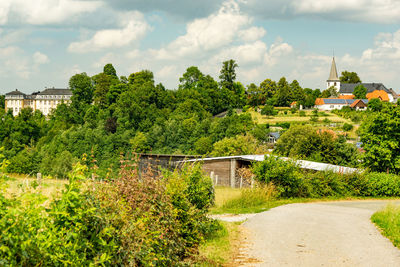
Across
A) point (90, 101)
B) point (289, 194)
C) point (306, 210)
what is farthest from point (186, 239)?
point (90, 101)

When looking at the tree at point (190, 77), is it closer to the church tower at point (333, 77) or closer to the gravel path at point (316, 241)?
the church tower at point (333, 77)

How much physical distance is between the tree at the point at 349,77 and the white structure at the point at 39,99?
106509 mm

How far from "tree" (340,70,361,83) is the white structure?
107m

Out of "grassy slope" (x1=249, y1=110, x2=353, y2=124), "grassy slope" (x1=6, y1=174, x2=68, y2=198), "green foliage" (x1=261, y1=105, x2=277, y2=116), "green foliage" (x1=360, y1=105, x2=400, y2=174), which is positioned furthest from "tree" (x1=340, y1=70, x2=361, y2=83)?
"grassy slope" (x1=6, y1=174, x2=68, y2=198)

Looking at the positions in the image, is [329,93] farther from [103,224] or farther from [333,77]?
[103,224]

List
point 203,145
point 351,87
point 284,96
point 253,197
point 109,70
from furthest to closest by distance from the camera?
point 351,87 → point 109,70 → point 284,96 → point 203,145 → point 253,197

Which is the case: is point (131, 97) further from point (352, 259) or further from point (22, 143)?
point (352, 259)

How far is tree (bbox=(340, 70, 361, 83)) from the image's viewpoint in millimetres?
166000

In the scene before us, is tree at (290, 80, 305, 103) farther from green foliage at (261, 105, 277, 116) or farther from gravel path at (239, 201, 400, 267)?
gravel path at (239, 201, 400, 267)

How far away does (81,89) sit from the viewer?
378ft

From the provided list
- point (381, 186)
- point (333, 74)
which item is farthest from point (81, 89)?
point (333, 74)

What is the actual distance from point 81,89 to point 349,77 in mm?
104927

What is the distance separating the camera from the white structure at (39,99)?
163 meters

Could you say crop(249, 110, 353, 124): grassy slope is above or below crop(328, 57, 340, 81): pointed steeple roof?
below
